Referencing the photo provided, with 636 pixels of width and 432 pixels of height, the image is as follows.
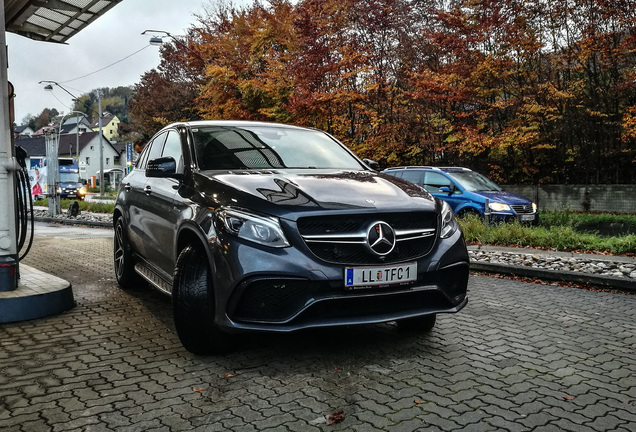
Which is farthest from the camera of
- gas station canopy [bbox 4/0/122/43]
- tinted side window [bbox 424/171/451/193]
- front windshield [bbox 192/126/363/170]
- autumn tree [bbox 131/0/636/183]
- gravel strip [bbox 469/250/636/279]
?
autumn tree [bbox 131/0/636/183]

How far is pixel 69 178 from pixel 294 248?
144ft

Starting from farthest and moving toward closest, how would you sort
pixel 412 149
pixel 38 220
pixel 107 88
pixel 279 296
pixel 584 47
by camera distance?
pixel 107 88
pixel 38 220
pixel 412 149
pixel 584 47
pixel 279 296

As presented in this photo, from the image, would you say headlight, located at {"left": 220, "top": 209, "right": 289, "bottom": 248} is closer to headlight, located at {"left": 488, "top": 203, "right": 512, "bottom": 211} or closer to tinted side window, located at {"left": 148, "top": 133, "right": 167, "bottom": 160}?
tinted side window, located at {"left": 148, "top": 133, "right": 167, "bottom": 160}

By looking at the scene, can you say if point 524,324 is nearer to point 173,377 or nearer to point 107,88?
point 173,377

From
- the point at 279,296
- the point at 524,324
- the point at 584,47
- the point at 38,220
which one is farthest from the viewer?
the point at 38,220

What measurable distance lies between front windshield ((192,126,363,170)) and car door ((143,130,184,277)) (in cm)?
28

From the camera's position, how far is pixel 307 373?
3.83 m

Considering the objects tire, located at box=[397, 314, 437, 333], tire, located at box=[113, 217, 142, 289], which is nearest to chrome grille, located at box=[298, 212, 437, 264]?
tire, located at box=[397, 314, 437, 333]

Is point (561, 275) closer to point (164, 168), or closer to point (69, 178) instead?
point (164, 168)

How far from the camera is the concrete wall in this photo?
19594mm

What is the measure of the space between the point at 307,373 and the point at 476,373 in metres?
1.15

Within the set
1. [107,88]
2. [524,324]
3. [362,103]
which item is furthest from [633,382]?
[107,88]

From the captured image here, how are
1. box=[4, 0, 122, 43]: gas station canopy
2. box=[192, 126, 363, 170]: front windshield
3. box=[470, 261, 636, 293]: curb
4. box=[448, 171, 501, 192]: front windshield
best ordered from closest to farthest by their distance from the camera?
1. box=[192, 126, 363, 170]: front windshield
2. box=[470, 261, 636, 293]: curb
3. box=[4, 0, 122, 43]: gas station canopy
4. box=[448, 171, 501, 192]: front windshield

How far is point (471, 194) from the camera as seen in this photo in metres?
13.7
